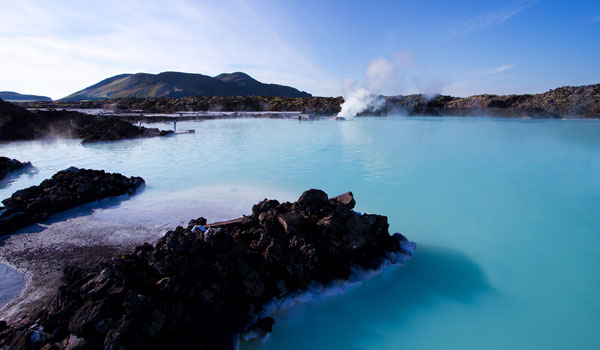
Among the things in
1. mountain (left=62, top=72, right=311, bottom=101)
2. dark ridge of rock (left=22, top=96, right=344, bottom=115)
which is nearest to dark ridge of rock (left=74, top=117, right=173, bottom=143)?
dark ridge of rock (left=22, top=96, right=344, bottom=115)

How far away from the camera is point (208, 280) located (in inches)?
132

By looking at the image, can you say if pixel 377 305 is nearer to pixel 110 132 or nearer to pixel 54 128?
pixel 110 132

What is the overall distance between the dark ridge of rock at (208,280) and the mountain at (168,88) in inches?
4433

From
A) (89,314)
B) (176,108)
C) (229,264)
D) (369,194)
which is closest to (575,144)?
(369,194)

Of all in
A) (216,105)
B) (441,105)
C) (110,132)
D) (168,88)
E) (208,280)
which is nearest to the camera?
(208,280)

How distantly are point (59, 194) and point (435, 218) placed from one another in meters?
8.51

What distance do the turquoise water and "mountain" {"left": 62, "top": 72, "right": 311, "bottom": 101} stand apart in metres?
105

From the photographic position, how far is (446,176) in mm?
10289

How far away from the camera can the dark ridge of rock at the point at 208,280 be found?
276 centimetres

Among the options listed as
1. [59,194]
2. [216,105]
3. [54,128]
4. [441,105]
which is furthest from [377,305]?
[441,105]

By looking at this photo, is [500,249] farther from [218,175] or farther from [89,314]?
[218,175]

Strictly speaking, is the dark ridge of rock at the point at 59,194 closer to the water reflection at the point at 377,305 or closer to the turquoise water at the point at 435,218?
the turquoise water at the point at 435,218

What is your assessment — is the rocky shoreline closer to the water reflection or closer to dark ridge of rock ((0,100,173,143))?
dark ridge of rock ((0,100,173,143))

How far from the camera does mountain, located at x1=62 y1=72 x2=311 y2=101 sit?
108250 millimetres
